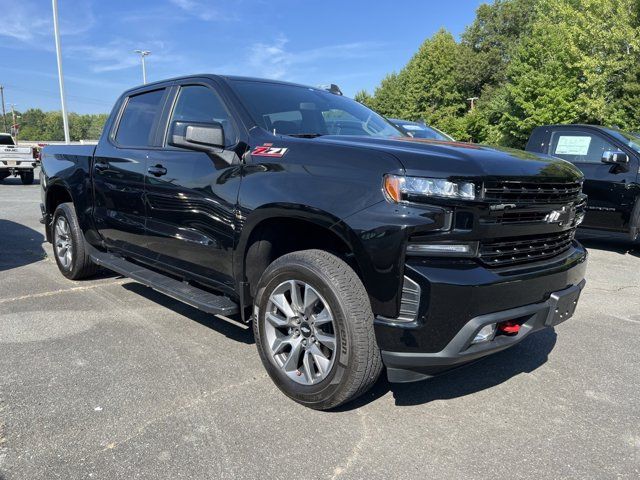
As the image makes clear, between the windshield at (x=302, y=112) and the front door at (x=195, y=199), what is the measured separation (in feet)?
0.67

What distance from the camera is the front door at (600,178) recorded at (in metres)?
7.05

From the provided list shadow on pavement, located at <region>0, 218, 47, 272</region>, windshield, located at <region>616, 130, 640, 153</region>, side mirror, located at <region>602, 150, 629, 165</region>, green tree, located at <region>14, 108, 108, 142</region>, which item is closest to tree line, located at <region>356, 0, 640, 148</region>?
windshield, located at <region>616, 130, 640, 153</region>

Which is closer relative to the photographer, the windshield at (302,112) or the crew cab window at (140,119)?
the windshield at (302,112)

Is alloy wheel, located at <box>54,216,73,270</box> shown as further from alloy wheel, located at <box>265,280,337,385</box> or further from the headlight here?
the headlight

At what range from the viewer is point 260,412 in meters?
2.79

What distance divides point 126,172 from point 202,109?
3.10ft

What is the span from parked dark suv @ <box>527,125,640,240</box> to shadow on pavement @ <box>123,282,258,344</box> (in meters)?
5.63

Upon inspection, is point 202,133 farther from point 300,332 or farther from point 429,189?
point 429,189

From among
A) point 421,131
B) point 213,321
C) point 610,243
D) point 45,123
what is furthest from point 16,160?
point 45,123

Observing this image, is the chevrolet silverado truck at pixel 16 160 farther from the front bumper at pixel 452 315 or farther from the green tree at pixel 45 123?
the green tree at pixel 45 123

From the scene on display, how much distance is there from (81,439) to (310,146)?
74.1 inches

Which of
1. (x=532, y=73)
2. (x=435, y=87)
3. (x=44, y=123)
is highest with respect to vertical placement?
(x=435, y=87)

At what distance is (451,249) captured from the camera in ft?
7.65

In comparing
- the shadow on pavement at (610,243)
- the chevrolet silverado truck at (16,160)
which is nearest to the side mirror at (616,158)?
the shadow on pavement at (610,243)
